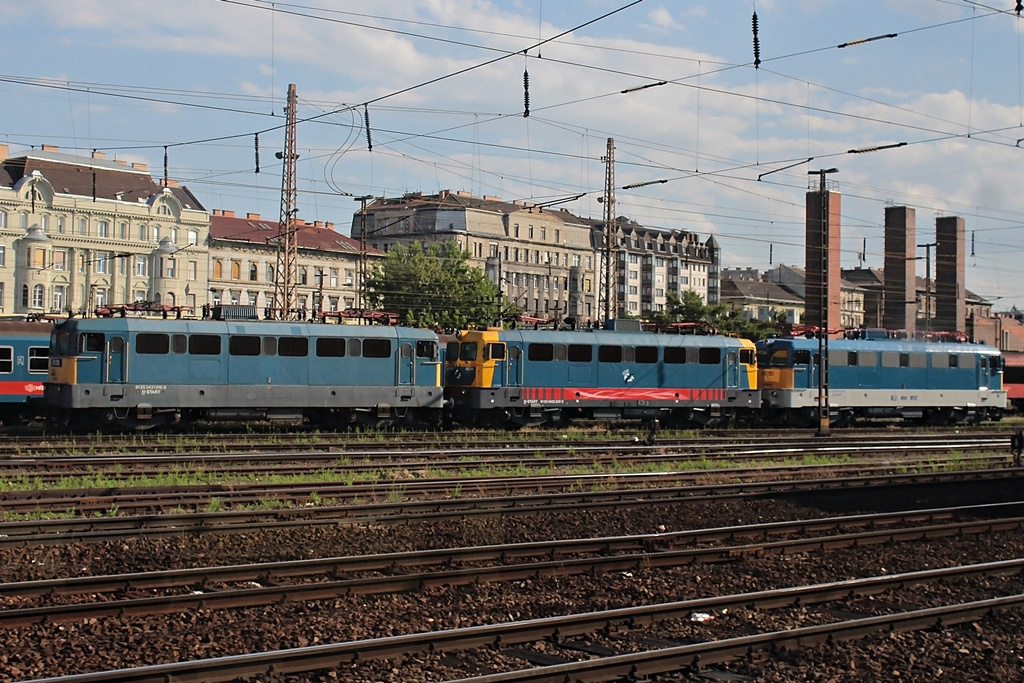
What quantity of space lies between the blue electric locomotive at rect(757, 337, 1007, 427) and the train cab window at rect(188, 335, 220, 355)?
20668mm

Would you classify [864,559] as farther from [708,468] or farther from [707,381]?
[707,381]

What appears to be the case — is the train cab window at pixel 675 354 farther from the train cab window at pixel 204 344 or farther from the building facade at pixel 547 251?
the building facade at pixel 547 251

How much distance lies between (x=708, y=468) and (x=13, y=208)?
72.0m

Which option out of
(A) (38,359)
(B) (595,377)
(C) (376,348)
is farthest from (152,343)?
(B) (595,377)

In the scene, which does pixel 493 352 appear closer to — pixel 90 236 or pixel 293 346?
pixel 293 346

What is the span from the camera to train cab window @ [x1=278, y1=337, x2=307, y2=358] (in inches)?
1253

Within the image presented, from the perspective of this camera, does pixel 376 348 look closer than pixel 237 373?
No

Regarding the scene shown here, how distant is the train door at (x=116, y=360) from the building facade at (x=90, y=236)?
52.5m

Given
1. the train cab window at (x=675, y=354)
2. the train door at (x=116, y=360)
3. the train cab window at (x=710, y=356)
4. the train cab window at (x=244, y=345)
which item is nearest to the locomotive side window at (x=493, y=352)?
the train cab window at (x=675, y=354)

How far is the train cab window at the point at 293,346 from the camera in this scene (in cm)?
3183

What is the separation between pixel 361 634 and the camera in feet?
33.8

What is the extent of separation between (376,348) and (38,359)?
1073 cm

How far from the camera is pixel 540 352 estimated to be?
3509 centimetres

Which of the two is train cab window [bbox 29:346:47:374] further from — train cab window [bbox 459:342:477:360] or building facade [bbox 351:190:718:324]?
building facade [bbox 351:190:718:324]
